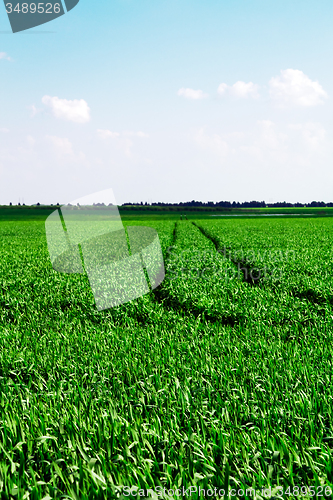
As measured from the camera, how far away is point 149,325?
6285 mm

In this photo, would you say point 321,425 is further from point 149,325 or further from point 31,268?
point 31,268

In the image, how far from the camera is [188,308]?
24.8 ft

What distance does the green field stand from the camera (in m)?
2.29

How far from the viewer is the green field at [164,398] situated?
2291mm

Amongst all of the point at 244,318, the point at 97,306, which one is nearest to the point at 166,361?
the point at 244,318

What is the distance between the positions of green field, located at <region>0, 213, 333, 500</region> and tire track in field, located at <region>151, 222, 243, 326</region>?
32mm

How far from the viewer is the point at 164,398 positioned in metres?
3.38

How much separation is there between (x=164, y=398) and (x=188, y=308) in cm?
424

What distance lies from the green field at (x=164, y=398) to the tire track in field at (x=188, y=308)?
0.03 m

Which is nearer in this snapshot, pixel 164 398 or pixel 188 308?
pixel 164 398

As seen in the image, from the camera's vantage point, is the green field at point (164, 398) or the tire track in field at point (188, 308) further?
the tire track in field at point (188, 308)

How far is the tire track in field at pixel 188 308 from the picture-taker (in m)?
6.75

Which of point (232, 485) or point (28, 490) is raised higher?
point (28, 490)

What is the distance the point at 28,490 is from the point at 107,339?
311cm
